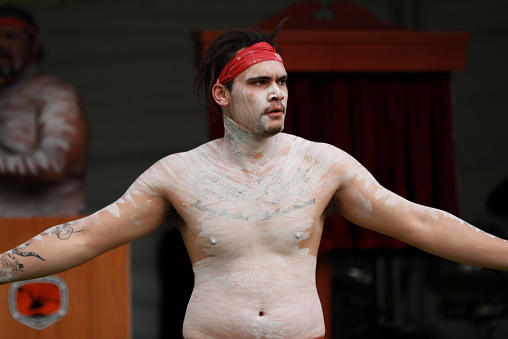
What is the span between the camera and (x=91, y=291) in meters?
4.12

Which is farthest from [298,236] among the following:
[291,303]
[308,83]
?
[308,83]

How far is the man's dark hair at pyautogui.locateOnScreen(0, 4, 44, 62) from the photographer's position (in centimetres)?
529

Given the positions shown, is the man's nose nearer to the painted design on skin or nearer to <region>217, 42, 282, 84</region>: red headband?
<region>217, 42, 282, 84</region>: red headband

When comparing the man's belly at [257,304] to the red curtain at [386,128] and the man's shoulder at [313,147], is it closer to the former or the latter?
the man's shoulder at [313,147]

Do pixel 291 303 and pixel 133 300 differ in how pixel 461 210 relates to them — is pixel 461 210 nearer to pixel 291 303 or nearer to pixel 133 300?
pixel 133 300

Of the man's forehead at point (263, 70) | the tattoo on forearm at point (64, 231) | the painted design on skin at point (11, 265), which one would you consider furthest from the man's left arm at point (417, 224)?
the painted design on skin at point (11, 265)

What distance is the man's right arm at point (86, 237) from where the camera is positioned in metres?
2.76

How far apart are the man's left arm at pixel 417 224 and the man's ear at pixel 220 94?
440 millimetres

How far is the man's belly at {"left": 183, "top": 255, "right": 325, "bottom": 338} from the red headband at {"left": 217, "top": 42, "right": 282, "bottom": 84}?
2.05ft

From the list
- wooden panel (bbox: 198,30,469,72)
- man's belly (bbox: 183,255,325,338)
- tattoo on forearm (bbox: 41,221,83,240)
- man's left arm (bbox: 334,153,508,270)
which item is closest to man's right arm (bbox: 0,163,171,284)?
tattoo on forearm (bbox: 41,221,83,240)

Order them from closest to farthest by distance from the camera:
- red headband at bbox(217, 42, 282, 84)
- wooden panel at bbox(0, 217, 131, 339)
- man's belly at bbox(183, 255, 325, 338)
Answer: man's belly at bbox(183, 255, 325, 338), red headband at bbox(217, 42, 282, 84), wooden panel at bbox(0, 217, 131, 339)

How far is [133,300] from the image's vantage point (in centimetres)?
540

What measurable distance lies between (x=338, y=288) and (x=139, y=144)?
158cm

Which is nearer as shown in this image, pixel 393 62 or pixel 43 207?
pixel 393 62
